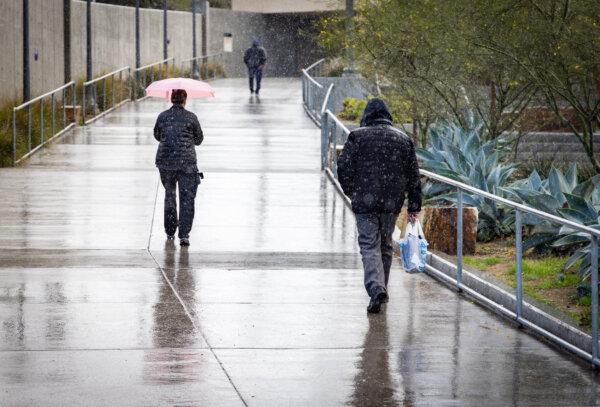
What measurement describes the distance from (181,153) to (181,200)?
0.52 meters

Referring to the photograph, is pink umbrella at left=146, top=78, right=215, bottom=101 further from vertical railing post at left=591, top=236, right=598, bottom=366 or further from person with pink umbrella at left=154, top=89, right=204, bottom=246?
vertical railing post at left=591, top=236, right=598, bottom=366

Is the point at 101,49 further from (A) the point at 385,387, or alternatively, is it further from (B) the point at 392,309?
(A) the point at 385,387

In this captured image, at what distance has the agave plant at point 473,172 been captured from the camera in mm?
14336

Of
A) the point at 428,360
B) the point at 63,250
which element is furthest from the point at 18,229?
the point at 428,360

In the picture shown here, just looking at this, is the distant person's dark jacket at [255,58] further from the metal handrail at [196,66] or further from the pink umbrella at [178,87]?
the pink umbrella at [178,87]

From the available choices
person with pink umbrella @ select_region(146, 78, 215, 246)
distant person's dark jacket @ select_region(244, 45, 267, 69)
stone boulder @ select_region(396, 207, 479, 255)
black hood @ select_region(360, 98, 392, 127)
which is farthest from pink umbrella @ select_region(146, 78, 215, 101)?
distant person's dark jacket @ select_region(244, 45, 267, 69)

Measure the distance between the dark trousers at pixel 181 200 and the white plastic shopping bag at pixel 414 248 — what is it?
3.78 m

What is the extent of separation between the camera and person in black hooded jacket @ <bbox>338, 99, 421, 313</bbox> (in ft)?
Result: 34.3

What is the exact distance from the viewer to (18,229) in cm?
1518

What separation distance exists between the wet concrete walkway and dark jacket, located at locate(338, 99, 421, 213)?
89 cm

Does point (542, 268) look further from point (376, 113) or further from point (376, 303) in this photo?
point (376, 113)

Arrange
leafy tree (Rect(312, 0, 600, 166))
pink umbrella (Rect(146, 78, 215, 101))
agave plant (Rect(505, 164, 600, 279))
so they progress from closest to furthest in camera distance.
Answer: agave plant (Rect(505, 164, 600, 279)), pink umbrella (Rect(146, 78, 215, 101)), leafy tree (Rect(312, 0, 600, 166))

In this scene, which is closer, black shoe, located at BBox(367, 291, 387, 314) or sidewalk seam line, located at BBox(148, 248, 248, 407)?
sidewalk seam line, located at BBox(148, 248, 248, 407)

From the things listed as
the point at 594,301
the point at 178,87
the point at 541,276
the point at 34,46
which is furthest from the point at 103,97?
the point at 594,301
